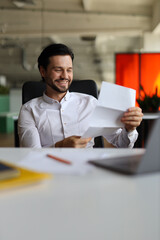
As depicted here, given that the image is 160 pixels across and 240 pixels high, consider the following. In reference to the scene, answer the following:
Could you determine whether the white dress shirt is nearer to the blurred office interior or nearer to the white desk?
the white desk

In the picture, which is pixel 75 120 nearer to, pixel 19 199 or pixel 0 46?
pixel 19 199

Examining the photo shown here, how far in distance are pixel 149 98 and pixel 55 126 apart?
5.49 feet

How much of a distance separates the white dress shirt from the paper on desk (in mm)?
970

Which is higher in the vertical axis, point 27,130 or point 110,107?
point 110,107

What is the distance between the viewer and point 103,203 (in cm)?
55

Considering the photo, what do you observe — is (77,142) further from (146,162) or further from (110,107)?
(146,162)

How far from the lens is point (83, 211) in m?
0.52

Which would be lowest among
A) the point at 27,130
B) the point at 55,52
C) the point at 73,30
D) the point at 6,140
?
the point at 6,140

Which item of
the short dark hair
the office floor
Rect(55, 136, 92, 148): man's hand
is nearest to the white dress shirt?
the short dark hair

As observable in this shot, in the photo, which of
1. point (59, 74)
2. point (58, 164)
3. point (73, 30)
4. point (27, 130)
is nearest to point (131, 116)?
point (58, 164)

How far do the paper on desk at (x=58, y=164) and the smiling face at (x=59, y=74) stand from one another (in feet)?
3.62

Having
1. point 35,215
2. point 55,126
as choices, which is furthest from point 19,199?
point 55,126

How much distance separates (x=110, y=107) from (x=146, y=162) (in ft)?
1.44

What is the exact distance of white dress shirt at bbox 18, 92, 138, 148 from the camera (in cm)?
195
